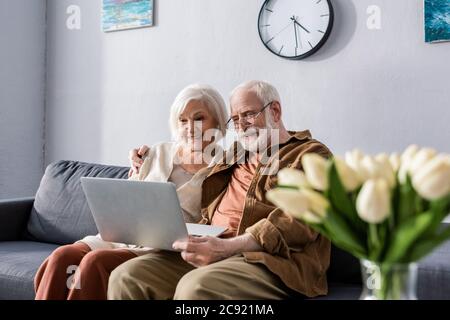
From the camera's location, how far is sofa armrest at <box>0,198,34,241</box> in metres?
2.67

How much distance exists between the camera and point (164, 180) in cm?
210

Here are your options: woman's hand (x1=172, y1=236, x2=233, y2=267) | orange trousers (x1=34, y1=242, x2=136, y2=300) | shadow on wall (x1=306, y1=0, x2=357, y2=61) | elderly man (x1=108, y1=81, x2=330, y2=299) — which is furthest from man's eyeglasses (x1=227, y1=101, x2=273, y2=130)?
shadow on wall (x1=306, y1=0, x2=357, y2=61)

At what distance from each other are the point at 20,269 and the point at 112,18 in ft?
5.52

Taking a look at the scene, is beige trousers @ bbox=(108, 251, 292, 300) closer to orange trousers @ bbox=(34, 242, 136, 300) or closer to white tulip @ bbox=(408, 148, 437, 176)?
orange trousers @ bbox=(34, 242, 136, 300)

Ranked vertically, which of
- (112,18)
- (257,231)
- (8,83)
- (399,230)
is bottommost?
(257,231)

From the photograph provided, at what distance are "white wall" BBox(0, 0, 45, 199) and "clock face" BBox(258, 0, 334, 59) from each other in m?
1.61

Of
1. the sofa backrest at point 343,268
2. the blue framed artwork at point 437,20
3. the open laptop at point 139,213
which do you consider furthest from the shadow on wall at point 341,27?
the open laptop at point 139,213

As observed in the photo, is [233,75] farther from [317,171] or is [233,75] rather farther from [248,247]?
[317,171]

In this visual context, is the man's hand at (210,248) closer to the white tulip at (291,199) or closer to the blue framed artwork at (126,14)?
the white tulip at (291,199)

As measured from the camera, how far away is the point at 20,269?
2137mm

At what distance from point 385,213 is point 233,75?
82.9 inches

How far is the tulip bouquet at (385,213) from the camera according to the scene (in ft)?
2.88
